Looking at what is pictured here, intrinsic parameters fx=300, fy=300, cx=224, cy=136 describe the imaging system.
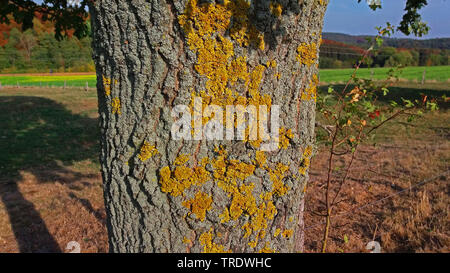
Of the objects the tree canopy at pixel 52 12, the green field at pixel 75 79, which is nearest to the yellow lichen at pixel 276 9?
the tree canopy at pixel 52 12

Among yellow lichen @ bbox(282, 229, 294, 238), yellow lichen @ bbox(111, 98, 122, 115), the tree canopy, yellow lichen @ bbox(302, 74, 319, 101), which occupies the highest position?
the tree canopy

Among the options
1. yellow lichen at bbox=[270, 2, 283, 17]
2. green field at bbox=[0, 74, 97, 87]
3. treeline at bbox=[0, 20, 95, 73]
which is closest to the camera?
yellow lichen at bbox=[270, 2, 283, 17]

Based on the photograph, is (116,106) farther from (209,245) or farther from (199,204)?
(209,245)

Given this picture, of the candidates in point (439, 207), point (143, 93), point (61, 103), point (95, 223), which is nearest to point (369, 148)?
point (439, 207)

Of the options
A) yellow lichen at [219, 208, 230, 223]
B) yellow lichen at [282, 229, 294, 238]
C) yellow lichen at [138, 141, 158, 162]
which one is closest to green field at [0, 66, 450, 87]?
yellow lichen at [282, 229, 294, 238]

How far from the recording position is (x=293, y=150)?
148cm

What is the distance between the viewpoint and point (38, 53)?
49.2 m

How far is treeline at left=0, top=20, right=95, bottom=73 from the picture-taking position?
4662cm

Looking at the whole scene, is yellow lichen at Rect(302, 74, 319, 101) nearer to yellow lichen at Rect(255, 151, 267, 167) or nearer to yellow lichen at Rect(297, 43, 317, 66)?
yellow lichen at Rect(297, 43, 317, 66)

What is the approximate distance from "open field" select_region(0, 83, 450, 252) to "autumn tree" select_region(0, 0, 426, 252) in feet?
4.07

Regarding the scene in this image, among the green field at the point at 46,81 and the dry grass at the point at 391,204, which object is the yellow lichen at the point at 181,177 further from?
the green field at the point at 46,81

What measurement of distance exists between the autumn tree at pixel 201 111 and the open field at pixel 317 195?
124 cm

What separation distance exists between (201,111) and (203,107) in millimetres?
20

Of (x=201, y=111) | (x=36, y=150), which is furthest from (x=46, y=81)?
(x=201, y=111)
